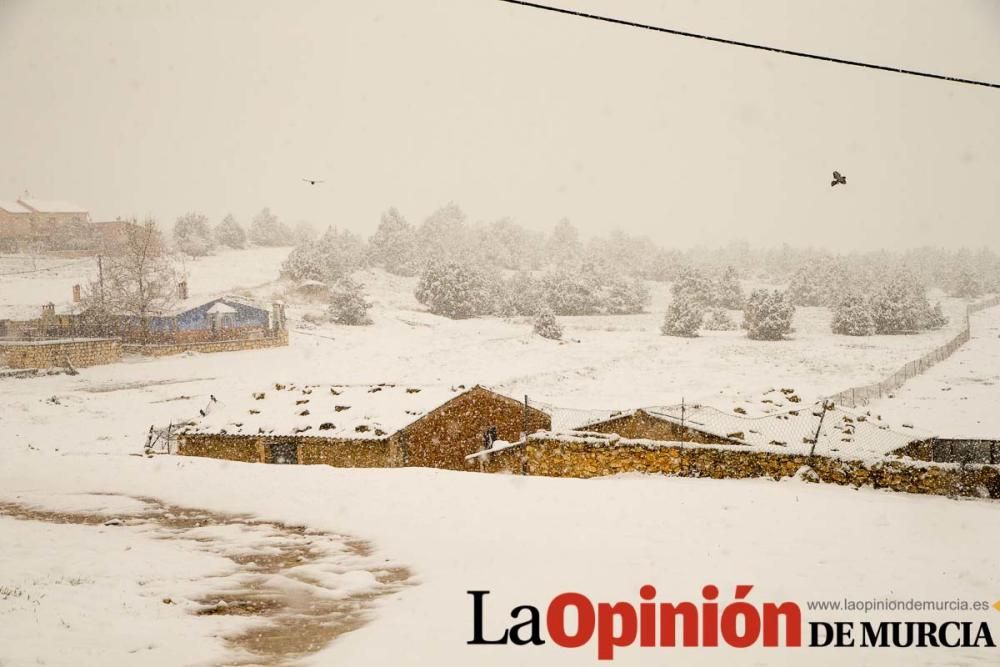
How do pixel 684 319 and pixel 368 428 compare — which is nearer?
pixel 368 428

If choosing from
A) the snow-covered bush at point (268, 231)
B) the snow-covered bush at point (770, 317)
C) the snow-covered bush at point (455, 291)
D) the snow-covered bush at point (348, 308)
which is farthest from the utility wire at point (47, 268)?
the snow-covered bush at point (770, 317)

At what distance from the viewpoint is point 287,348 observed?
62250mm

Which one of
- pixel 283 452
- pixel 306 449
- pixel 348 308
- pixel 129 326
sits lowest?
pixel 283 452

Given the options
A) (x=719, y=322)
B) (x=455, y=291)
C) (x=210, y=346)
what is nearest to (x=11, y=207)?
(x=210, y=346)

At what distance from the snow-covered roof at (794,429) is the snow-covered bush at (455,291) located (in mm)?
54905

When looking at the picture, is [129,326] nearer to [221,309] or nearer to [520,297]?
[221,309]

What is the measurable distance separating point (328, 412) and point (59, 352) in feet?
111

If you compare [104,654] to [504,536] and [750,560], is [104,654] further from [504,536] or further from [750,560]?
[750,560]

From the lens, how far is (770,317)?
232 ft

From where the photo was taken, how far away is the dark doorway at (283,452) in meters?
28.3

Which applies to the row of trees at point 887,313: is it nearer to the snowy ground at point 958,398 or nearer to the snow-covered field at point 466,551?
the snowy ground at point 958,398

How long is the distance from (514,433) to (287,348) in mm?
38168

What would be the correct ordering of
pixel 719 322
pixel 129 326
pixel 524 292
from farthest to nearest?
pixel 524 292, pixel 719 322, pixel 129 326

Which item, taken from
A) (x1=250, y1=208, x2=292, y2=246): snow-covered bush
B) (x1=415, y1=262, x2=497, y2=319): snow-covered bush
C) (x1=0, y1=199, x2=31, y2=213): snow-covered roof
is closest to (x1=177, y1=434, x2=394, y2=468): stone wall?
(x1=415, y1=262, x2=497, y2=319): snow-covered bush
